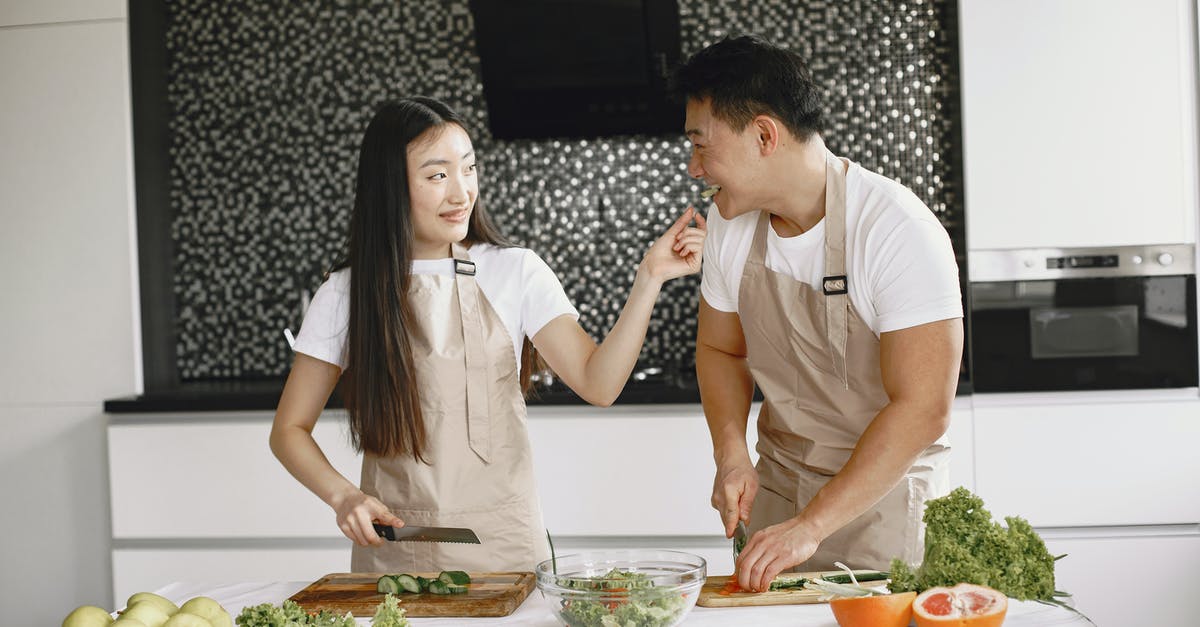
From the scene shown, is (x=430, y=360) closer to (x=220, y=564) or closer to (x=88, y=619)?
(x=88, y=619)

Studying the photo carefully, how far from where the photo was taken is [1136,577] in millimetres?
2521

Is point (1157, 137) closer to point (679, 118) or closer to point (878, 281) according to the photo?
point (679, 118)

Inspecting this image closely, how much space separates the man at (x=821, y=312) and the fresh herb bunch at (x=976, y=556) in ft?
0.88

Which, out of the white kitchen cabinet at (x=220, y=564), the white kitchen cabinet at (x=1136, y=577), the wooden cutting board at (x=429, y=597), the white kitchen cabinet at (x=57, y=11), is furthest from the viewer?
the white kitchen cabinet at (x=57, y=11)

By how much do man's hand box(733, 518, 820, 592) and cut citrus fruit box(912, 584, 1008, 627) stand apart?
0.25m

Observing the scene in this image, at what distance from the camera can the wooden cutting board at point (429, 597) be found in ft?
4.37

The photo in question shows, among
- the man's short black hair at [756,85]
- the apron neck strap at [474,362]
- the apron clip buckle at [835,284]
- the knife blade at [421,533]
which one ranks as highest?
the man's short black hair at [756,85]

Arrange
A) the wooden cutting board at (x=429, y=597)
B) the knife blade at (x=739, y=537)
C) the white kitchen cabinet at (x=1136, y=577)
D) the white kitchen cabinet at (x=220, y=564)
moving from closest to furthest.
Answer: the wooden cutting board at (x=429, y=597)
the knife blade at (x=739, y=537)
the white kitchen cabinet at (x=1136, y=577)
the white kitchen cabinet at (x=220, y=564)

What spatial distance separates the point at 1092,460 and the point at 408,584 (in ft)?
6.02

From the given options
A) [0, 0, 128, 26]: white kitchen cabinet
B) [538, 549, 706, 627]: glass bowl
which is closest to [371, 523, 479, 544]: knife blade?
[538, 549, 706, 627]: glass bowl

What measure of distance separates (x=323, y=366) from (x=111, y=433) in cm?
130

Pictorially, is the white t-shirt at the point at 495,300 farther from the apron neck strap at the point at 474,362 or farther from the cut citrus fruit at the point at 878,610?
the cut citrus fruit at the point at 878,610

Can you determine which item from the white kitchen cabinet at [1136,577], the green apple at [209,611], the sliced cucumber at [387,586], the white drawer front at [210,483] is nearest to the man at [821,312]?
the sliced cucumber at [387,586]

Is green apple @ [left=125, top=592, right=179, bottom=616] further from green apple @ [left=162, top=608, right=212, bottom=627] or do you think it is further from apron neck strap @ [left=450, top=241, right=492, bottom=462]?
apron neck strap @ [left=450, top=241, right=492, bottom=462]
